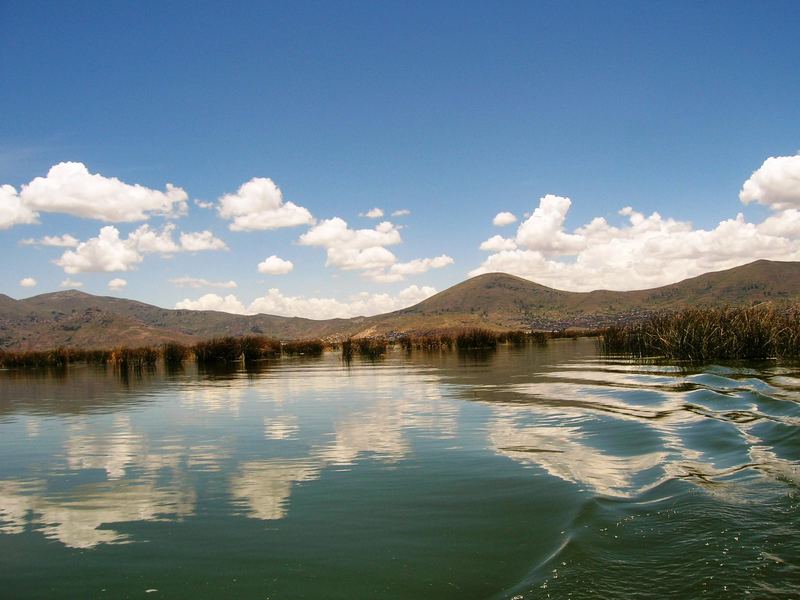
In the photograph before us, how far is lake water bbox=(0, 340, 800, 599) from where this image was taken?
5816 millimetres

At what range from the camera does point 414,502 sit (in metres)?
8.34

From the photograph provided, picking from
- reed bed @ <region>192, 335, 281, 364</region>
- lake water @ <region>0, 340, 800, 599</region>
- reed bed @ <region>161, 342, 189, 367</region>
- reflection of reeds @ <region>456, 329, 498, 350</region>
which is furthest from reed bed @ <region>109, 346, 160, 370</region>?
lake water @ <region>0, 340, 800, 599</region>

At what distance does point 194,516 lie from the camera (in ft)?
26.3

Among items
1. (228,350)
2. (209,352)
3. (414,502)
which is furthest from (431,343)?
(414,502)

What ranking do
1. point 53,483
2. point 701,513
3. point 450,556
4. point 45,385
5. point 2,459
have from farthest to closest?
point 45,385 → point 2,459 → point 53,483 → point 701,513 → point 450,556

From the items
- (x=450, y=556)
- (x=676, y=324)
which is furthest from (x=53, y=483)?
(x=676, y=324)

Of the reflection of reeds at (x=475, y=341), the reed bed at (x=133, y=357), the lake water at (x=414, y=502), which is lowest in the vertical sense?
the lake water at (x=414, y=502)

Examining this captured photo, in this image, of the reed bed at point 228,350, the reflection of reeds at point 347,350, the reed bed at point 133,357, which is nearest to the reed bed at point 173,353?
the reed bed at point 133,357

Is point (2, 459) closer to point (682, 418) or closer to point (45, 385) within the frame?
point (682, 418)

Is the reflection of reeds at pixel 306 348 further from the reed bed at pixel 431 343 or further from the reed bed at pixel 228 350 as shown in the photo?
the reed bed at pixel 431 343

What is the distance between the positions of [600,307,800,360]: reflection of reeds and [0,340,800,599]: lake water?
16596 mm

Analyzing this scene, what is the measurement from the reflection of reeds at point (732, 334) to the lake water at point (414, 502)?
16596 mm

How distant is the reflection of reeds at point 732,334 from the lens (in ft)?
108

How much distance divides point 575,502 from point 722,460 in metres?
3.88
